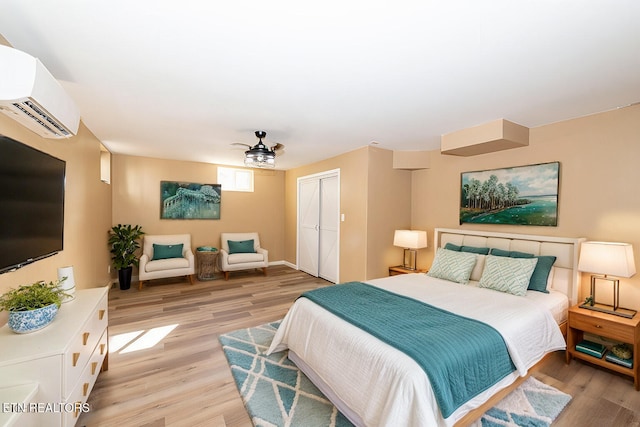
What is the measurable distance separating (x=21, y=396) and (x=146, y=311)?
2.63 metres

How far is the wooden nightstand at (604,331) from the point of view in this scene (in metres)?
2.16

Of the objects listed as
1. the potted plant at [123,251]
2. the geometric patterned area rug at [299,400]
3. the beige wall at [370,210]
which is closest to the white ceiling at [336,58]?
the beige wall at [370,210]

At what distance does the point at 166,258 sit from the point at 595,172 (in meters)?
6.12

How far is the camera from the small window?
596 centimetres

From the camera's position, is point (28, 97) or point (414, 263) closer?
point (28, 97)

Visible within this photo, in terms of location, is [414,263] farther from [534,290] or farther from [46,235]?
[46,235]

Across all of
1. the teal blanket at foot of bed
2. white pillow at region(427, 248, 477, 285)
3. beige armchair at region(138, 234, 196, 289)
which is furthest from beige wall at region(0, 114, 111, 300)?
white pillow at region(427, 248, 477, 285)

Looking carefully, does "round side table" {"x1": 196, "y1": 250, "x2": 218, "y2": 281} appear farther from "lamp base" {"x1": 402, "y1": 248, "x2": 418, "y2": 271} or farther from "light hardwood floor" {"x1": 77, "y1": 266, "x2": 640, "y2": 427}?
"lamp base" {"x1": 402, "y1": 248, "x2": 418, "y2": 271}

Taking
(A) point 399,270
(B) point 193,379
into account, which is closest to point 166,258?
(B) point 193,379

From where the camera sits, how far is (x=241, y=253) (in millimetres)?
5461

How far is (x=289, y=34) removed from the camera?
156 centimetres

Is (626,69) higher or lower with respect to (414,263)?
higher

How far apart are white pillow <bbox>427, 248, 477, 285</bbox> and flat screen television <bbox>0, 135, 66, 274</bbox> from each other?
144 inches

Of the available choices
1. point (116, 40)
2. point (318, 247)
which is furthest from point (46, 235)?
point (318, 247)
